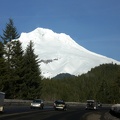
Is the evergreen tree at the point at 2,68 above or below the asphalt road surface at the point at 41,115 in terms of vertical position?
above

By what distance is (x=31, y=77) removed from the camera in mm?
98625

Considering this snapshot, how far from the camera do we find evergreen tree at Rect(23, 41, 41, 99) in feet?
319

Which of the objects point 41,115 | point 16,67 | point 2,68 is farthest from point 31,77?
point 41,115

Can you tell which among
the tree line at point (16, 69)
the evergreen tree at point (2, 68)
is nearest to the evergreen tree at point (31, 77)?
the tree line at point (16, 69)

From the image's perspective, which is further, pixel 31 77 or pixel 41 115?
pixel 31 77

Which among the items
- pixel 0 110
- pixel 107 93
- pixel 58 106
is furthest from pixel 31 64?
pixel 107 93

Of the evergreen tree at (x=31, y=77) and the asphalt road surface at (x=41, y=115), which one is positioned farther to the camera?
the evergreen tree at (x=31, y=77)

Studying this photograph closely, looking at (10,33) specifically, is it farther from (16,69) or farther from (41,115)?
(41,115)

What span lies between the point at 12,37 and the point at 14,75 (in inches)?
450

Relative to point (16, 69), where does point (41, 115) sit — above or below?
below

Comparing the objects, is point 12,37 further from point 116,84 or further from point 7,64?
point 116,84

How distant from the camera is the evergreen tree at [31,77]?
97.4m

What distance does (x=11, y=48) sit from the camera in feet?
316

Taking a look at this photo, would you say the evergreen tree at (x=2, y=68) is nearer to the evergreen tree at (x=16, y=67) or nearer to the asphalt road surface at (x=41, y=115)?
the evergreen tree at (x=16, y=67)
